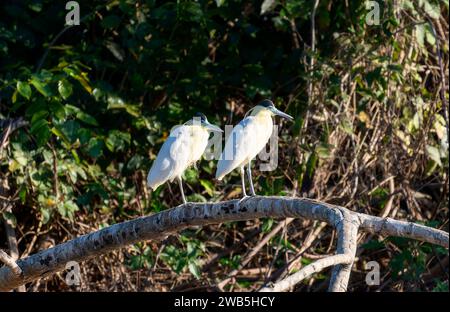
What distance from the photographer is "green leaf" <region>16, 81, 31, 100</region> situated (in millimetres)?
6070

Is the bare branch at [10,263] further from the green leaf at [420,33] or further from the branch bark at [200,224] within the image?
the green leaf at [420,33]

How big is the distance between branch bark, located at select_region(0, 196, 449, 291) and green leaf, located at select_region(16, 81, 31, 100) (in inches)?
61.5

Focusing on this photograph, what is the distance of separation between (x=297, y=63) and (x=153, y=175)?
233 cm

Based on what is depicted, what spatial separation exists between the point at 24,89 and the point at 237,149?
169 cm

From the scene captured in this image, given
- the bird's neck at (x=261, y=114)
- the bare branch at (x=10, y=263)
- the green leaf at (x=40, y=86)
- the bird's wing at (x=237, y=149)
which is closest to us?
the bare branch at (x=10, y=263)

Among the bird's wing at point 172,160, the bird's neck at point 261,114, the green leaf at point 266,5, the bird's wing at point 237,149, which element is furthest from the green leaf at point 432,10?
the bird's wing at point 172,160

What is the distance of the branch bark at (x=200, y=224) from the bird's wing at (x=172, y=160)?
688mm

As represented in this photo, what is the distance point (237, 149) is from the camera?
532 cm

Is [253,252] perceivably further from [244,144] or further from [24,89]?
[24,89]

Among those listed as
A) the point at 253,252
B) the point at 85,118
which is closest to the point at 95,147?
the point at 85,118

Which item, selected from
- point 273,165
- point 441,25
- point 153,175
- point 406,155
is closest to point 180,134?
point 153,175

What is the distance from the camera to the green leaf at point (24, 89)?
19.9 ft

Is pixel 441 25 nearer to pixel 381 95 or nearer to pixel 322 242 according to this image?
pixel 381 95

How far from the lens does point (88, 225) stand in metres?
7.17
